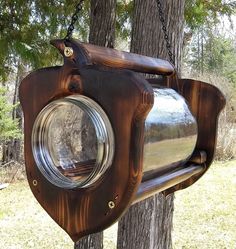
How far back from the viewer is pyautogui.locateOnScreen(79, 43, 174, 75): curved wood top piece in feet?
2.01

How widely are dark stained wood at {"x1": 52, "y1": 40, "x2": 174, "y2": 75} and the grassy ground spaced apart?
342 cm

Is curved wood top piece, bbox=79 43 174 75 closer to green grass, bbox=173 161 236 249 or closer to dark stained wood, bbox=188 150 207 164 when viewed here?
dark stained wood, bbox=188 150 207 164

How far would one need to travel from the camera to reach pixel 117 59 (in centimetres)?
67

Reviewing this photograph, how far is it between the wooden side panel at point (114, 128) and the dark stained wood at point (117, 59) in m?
0.03

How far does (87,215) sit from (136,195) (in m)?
0.08

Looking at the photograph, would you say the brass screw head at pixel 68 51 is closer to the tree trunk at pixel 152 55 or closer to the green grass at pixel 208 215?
the tree trunk at pixel 152 55

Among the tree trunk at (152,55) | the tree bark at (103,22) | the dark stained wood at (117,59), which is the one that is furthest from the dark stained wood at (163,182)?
the tree bark at (103,22)

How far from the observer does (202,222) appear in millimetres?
4793

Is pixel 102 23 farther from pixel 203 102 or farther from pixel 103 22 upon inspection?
pixel 203 102

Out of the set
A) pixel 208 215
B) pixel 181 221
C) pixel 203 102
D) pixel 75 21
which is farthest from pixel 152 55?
pixel 208 215

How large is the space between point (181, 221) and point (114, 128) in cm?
448

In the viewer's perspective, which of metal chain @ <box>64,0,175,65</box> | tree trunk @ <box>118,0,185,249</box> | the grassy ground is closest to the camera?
metal chain @ <box>64,0,175,65</box>

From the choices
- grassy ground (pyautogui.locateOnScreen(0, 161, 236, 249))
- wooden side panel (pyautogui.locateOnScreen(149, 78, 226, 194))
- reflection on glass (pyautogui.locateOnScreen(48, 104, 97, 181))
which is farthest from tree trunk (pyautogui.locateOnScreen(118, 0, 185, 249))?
grassy ground (pyautogui.locateOnScreen(0, 161, 236, 249))

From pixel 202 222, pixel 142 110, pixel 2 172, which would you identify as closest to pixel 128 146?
pixel 142 110
